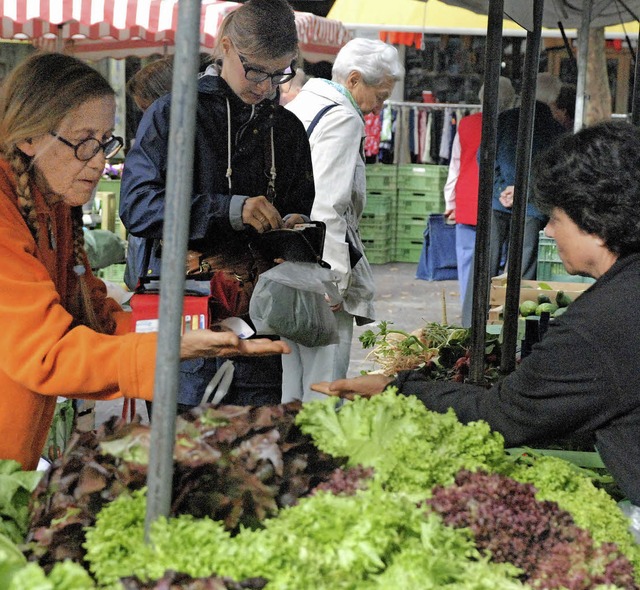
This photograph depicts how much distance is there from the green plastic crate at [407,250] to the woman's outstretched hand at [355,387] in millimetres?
11330

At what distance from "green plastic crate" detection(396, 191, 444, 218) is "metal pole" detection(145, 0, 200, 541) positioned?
39.9 feet

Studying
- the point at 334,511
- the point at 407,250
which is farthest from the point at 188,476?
the point at 407,250

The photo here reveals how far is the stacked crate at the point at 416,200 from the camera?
13578 mm

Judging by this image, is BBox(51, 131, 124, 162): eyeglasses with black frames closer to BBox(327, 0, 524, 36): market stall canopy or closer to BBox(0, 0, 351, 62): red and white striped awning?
BBox(0, 0, 351, 62): red and white striped awning

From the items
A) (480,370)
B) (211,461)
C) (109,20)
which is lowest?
(480,370)

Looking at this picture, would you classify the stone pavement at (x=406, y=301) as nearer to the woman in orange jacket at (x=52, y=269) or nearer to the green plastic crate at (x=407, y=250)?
the green plastic crate at (x=407, y=250)

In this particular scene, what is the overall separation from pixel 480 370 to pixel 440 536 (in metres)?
1.90

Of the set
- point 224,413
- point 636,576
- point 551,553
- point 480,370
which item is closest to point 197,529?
point 224,413

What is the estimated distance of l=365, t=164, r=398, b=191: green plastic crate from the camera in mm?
13422

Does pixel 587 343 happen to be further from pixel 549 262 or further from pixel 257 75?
pixel 549 262

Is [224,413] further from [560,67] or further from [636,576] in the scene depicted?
[560,67]

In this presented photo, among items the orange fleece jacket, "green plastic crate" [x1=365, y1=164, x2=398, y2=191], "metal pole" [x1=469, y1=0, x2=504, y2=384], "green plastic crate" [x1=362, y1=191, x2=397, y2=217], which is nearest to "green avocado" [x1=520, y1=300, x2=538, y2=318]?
"metal pole" [x1=469, y1=0, x2=504, y2=384]

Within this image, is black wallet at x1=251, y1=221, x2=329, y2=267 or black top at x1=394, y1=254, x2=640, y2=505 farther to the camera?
black wallet at x1=251, y1=221, x2=329, y2=267

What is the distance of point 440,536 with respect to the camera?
5.82 feet
